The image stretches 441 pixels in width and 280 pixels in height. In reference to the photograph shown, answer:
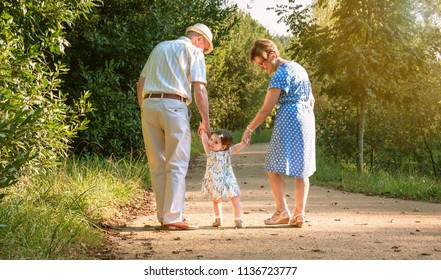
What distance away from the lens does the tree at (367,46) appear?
43.0 ft

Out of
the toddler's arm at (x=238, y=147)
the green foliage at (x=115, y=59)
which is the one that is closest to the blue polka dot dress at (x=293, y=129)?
the toddler's arm at (x=238, y=147)

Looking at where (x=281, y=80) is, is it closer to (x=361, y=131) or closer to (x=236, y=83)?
(x=361, y=131)

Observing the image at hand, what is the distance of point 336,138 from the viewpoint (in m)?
17.4

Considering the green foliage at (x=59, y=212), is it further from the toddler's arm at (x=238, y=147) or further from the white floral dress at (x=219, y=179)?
the toddler's arm at (x=238, y=147)

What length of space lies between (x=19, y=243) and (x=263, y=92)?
83.7 ft

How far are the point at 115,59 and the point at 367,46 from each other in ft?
16.6

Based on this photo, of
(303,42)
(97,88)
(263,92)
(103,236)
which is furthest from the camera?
(263,92)

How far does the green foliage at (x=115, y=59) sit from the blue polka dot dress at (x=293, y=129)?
17.0 feet

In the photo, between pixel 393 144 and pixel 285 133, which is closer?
pixel 285 133

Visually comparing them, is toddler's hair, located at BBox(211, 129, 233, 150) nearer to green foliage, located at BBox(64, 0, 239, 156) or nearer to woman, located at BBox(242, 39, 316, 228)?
woman, located at BBox(242, 39, 316, 228)

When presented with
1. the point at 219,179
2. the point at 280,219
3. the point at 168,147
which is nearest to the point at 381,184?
the point at 280,219
